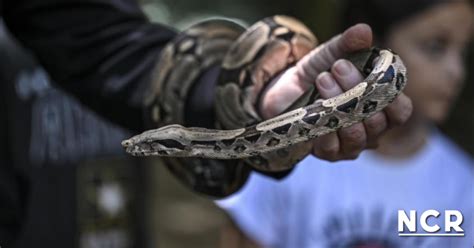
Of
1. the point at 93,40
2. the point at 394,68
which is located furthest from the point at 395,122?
the point at 93,40

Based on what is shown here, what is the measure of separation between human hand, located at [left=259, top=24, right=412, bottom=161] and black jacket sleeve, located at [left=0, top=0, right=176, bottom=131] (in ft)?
1.46

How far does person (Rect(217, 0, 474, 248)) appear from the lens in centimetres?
253

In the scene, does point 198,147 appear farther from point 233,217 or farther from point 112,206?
point 112,206

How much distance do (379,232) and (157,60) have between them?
833 millimetres

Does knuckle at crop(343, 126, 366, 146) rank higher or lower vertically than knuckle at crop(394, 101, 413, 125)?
lower

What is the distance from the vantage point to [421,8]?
2.71 meters

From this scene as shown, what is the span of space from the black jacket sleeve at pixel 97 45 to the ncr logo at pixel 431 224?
1.99ft

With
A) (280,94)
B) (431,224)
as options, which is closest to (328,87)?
(280,94)

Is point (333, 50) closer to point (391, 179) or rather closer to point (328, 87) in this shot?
point (328, 87)

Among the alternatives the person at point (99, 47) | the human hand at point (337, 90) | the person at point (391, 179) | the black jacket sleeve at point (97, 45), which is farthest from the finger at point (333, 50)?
the person at point (391, 179)

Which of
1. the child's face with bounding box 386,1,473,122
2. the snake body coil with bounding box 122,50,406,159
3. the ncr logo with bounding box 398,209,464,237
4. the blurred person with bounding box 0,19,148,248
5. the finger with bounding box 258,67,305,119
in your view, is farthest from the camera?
the blurred person with bounding box 0,19,148,248

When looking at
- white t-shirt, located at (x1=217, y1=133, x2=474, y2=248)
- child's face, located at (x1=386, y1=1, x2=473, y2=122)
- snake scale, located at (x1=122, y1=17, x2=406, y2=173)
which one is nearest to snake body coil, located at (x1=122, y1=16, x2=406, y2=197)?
snake scale, located at (x1=122, y1=17, x2=406, y2=173)

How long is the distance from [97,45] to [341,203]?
32.6 inches

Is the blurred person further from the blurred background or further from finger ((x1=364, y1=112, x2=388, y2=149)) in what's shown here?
finger ((x1=364, y1=112, x2=388, y2=149))
